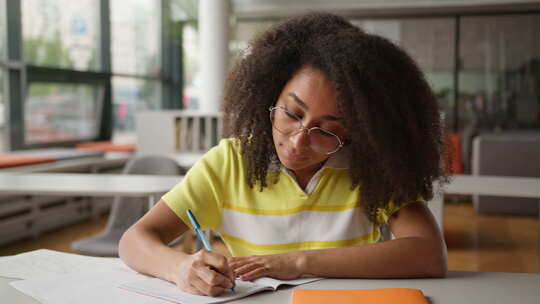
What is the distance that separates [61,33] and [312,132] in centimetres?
451

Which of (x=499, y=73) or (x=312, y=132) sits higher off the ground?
(x=499, y=73)

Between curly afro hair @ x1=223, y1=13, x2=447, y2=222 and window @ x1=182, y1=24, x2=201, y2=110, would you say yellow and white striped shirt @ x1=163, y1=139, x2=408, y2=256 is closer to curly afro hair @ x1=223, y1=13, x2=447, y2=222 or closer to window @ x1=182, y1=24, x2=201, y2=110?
curly afro hair @ x1=223, y1=13, x2=447, y2=222

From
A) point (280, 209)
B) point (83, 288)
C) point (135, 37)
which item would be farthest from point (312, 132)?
point (135, 37)

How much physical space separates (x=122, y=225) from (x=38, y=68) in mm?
2475

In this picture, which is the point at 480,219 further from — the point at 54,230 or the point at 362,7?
the point at 54,230

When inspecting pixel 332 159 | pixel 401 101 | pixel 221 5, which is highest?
pixel 221 5

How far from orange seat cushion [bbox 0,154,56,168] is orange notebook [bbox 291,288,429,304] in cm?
334

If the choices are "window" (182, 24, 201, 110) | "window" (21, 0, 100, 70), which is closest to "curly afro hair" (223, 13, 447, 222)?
"window" (21, 0, 100, 70)

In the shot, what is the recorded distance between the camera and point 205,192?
1.22m

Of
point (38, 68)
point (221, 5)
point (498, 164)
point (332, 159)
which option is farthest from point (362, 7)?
point (332, 159)

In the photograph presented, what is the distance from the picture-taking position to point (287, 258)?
1045 mm

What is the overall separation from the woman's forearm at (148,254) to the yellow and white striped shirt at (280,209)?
0.09 metres

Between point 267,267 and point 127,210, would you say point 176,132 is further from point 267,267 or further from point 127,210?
point 267,267

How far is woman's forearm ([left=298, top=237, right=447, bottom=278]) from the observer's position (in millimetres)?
1053
